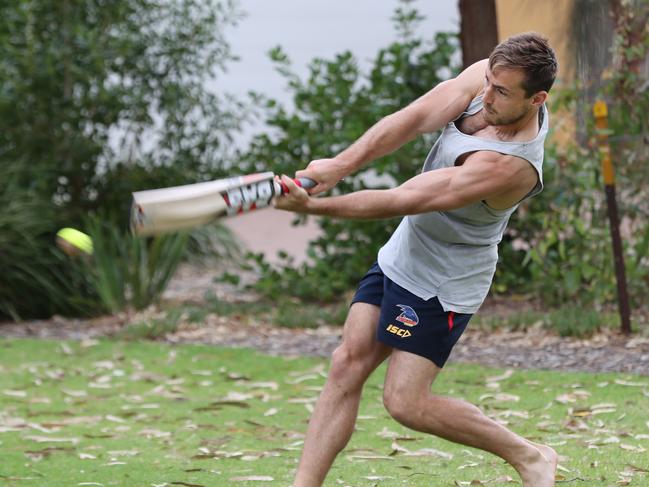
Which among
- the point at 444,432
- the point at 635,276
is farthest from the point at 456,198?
the point at 635,276

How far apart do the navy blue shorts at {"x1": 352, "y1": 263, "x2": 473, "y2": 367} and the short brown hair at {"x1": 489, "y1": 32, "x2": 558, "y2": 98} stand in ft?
2.83

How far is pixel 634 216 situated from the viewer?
7.82 meters

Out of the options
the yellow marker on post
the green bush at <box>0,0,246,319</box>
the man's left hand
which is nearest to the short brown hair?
the man's left hand

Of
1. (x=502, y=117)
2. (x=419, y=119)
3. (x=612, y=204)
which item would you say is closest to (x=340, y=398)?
(x=419, y=119)

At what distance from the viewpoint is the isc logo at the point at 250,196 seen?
12.2ft

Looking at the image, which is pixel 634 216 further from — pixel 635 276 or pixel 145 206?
pixel 145 206

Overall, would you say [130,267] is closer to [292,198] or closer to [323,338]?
[323,338]

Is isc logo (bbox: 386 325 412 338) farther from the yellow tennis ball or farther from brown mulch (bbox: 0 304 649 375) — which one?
brown mulch (bbox: 0 304 649 375)

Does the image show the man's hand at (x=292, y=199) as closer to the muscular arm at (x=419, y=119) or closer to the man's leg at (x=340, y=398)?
the muscular arm at (x=419, y=119)

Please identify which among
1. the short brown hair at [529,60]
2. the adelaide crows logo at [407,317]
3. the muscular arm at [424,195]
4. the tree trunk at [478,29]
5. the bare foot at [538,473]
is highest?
the tree trunk at [478,29]

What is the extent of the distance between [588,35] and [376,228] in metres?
2.84

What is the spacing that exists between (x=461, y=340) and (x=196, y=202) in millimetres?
4444

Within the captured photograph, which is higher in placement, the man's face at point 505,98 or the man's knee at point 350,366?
the man's face at point 505,98

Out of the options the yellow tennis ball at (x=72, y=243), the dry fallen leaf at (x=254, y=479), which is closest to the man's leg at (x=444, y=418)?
the dry fallen leaf at (x=254, y=479)
